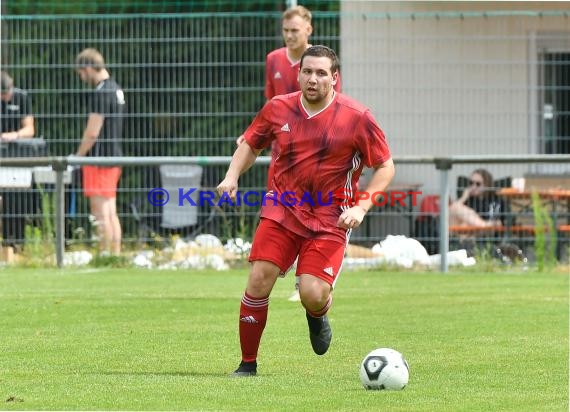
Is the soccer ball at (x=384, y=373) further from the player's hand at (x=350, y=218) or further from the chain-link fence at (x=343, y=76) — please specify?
the chain-link fence at (x=343, y=76)

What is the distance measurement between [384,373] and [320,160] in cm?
154

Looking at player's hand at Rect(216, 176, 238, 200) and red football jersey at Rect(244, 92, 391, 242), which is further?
red football jersey at Rect(244, 92, 391, 242)

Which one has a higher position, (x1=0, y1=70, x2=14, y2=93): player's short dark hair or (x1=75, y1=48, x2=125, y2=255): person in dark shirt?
(x1=0, y1=70, x2=14, y2=93): player's short dark hair

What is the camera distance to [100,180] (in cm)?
1759

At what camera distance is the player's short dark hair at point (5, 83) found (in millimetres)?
18125

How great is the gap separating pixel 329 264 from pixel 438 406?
1.74 metres

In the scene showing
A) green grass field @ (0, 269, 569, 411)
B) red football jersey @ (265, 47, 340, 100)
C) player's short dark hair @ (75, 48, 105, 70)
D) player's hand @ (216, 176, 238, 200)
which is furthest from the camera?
player's short dark hair @ (75, 48, 105, 70)

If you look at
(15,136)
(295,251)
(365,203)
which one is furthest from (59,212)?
(365,203)

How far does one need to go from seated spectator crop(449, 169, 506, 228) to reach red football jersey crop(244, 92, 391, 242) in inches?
347

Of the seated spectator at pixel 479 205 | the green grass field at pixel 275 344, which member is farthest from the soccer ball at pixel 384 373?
the seated spectator at pixel 479 205

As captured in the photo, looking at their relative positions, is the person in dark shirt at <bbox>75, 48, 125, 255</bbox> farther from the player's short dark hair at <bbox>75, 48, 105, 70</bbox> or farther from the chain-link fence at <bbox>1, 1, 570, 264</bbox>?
the chain-link fence at <bbox>1, 1, 570, 264</bbox>

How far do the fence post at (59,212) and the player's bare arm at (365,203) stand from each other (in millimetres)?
9173
